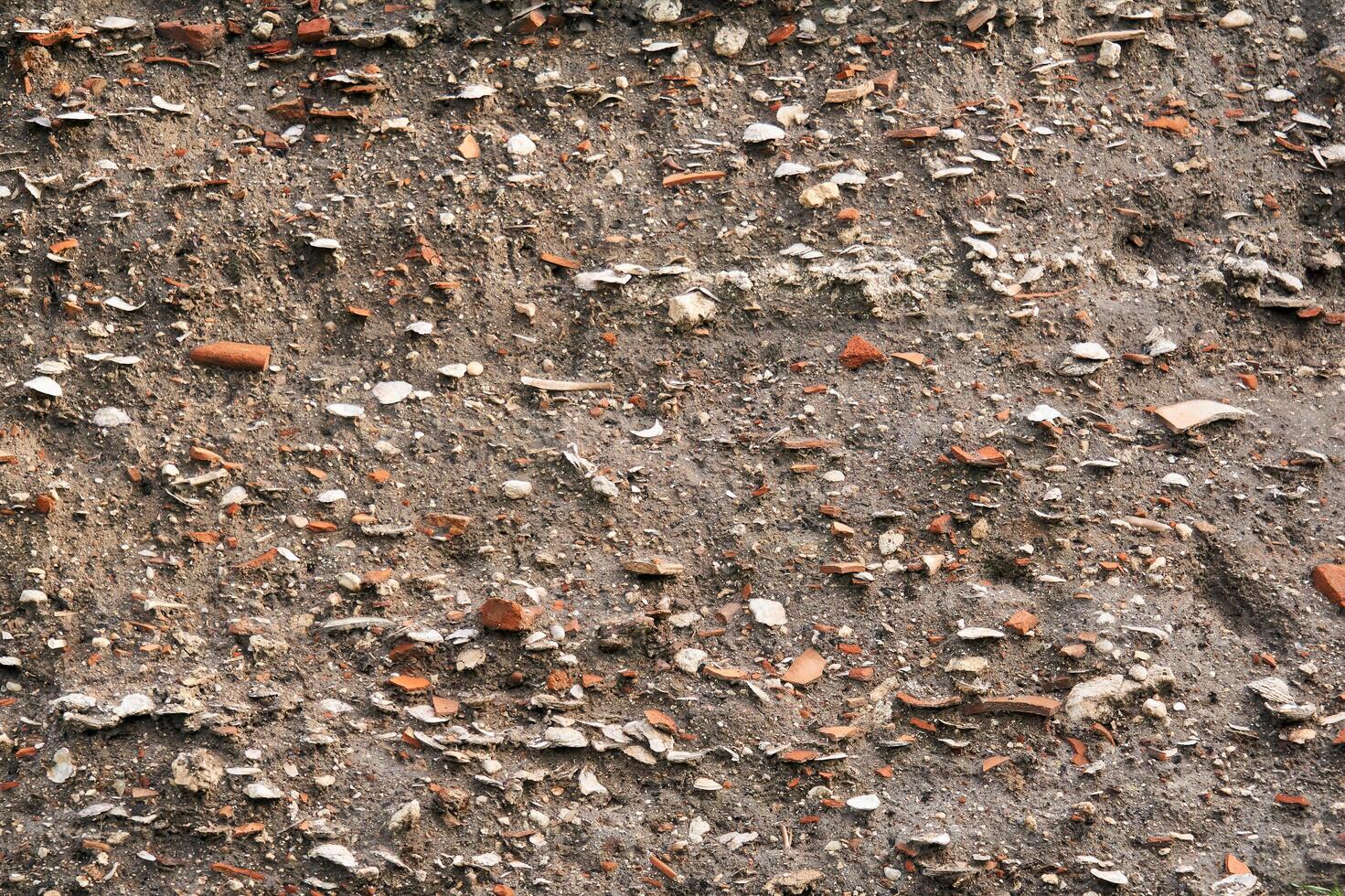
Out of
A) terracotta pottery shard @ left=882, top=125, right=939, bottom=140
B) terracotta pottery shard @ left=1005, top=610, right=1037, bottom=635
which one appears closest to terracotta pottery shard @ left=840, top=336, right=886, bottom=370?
terracotta pottery shard @ left=882, top=125, right=939, bottom=140

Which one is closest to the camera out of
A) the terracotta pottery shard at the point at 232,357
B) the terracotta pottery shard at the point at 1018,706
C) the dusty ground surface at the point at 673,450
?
the dusty ground surface at the point at 673,450

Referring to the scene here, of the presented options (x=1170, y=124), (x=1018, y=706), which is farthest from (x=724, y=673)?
(x=1170, y=124)

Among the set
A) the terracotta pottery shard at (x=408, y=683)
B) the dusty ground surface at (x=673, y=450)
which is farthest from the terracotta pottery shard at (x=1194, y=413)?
the terracotta pottery shard at (x=408, y=683)

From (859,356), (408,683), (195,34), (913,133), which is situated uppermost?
(195,34)

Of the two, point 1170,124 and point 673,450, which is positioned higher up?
point 1170,124

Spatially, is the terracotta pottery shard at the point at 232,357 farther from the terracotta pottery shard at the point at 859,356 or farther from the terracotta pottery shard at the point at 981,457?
the terracotta pottery shard at the point at 981,457

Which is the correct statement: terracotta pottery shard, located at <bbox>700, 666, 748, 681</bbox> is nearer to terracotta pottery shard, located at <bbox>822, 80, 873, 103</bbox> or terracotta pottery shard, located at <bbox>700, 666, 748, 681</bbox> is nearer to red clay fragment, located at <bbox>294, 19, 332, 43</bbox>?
terracotta pottery shard, located at <bbox>822, 80, 873, 103</bbox>

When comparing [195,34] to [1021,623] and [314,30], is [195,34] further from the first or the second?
[1021,623]
